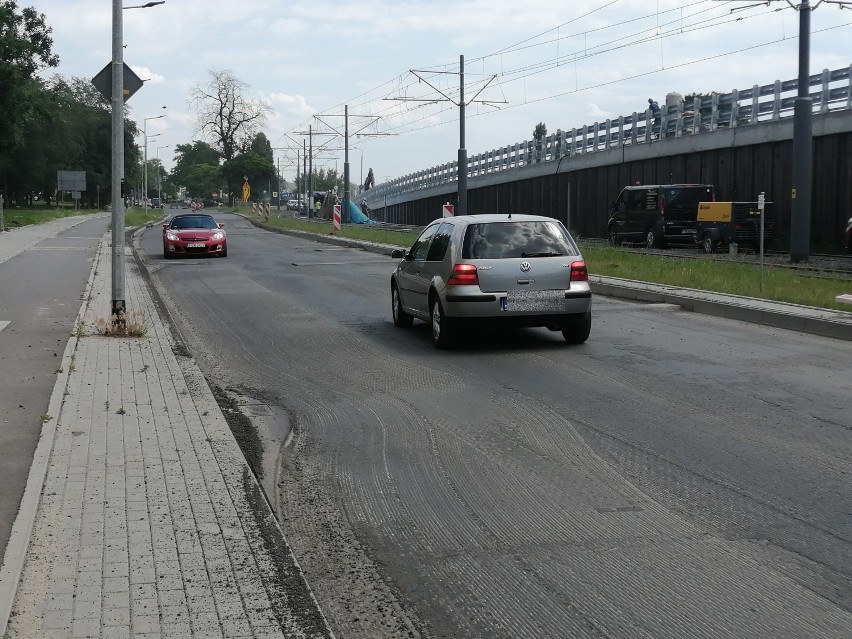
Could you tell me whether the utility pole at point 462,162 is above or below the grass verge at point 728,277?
above

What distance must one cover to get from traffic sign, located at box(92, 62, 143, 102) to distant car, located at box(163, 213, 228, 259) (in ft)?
60.1

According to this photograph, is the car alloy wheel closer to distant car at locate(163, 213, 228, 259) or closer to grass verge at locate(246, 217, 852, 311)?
grass verge at locate(246, 217, 852, 311)

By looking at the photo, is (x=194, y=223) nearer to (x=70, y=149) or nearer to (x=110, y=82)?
(x=110, y=82)

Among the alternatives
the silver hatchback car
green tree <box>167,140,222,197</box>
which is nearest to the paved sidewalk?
the silver hatchback car

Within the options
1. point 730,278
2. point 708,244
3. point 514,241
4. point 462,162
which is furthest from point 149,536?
point 462,162

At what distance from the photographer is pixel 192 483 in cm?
591

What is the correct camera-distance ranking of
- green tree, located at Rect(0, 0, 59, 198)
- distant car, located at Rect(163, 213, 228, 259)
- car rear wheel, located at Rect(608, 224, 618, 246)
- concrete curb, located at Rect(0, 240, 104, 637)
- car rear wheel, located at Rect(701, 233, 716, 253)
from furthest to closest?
green tree, located at Rect(0, 0, 59, 198) < car rear wheel, located at Rect(608, 224, 618, 246) < distant car, located at Rect(163, 213, 228, 259) < car rear wheel, located at Rect(701, 233, 716, 253) < concrete curb, located at Rect(0, 240, 104, 637)

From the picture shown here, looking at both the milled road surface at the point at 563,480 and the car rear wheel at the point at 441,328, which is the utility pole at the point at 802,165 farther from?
the car rear wheel at the point at 441,328

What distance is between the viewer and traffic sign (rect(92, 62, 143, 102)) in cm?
1349

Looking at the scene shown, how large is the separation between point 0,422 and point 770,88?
99.5ft

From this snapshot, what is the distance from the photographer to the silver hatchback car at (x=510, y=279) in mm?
11820

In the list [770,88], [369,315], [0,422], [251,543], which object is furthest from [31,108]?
[251,543]

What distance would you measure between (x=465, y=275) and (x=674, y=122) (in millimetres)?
30609

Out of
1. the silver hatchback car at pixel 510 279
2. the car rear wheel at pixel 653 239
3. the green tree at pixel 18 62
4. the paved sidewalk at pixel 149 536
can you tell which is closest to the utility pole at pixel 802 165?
the car rear wheel at pixel 653 239
